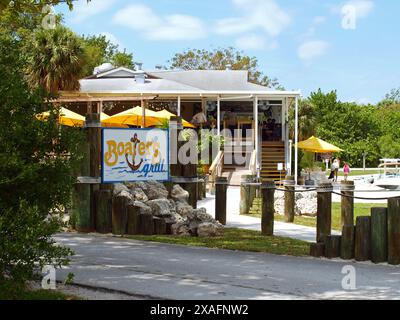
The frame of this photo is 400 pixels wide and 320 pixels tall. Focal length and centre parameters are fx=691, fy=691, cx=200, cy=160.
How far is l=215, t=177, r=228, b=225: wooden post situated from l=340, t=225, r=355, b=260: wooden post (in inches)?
197

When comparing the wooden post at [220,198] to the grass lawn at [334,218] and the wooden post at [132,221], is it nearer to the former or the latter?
the grass lawn at [334,218]

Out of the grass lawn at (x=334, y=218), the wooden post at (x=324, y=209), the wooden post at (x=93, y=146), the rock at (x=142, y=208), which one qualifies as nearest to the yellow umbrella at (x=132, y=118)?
the grass lawn at (x=334, y=218)

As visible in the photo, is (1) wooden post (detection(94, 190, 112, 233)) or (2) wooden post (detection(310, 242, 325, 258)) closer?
(2) wooden post (detection(310, 242, 325, 258))

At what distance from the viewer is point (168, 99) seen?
3447 centimetres

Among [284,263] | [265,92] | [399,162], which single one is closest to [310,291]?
[284,263]

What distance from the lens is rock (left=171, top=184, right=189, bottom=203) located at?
593 inches

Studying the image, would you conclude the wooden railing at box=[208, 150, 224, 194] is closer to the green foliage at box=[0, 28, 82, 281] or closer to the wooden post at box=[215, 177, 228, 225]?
the wooden post at box=[215, 177, 228, 225]

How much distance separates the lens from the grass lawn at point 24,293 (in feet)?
21.7

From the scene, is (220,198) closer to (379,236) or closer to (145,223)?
(145,223)

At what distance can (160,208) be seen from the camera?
13.4 meters

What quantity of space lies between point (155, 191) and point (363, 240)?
18.8ft

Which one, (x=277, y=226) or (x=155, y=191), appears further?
(x=277, y=226)

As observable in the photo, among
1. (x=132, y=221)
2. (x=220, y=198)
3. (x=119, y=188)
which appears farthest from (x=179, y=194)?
(x=132, y=221)

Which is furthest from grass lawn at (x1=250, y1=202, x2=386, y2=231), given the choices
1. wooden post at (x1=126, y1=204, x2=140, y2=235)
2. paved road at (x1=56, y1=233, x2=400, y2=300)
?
paved road at (x1=56, y1=233, x2=400, y2=300)
